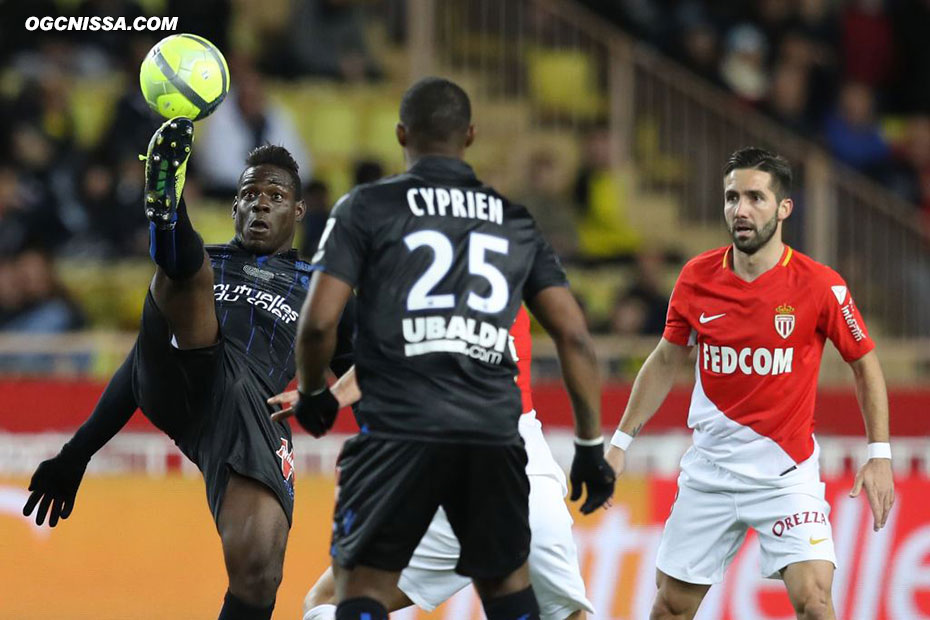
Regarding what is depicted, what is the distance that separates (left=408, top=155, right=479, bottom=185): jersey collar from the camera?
17.5 ft

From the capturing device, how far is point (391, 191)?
5273mm

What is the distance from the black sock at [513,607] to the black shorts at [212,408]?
152cm

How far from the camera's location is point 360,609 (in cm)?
523

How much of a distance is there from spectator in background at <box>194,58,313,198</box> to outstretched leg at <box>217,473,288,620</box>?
7.29 m

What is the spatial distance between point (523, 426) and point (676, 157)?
9.56 meters

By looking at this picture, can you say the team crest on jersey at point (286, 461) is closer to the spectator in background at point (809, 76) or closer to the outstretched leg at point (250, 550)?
the outstretched leg at point (250, 550)

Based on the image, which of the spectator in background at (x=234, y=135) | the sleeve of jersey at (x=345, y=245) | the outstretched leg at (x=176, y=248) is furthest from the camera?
the spectator in background at (x=234, y=135)

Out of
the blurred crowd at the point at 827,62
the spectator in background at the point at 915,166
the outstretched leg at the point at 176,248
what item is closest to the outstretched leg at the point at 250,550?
the outstretched leg at the point at 176,248

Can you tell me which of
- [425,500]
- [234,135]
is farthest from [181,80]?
[234,135]

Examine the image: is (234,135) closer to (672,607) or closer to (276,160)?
(276,160)

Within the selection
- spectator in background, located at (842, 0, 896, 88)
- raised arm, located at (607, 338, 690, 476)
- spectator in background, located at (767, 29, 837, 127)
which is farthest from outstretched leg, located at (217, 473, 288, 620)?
spectator in background, located at (842, 0, 896, 88)

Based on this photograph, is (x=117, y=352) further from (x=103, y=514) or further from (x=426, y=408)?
(x=426, y=408)

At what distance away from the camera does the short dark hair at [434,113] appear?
5328 millimetres

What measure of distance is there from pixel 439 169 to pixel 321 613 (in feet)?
7.65
